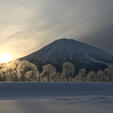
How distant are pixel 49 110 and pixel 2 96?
3.16 meters

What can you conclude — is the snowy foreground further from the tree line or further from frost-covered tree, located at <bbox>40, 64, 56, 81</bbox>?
frost-covered tree, located at <bbox>40, 64, 56, 81</bbox>

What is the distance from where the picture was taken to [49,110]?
22.3 ft

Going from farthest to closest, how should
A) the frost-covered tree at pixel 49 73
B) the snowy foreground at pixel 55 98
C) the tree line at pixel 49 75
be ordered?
the frost-covered tree at pixel 49 73 < the tree line at pixel 49 75 < the snowy foreground at pixel 55 98

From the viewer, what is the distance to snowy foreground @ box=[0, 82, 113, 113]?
23.1 ft

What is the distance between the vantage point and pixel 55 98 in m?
9.13

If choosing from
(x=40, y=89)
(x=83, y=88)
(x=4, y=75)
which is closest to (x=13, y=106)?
(x=40, y=89)

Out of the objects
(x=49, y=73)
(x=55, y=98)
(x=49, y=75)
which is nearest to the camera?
(x=55, y=98)

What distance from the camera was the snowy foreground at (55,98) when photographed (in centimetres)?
706

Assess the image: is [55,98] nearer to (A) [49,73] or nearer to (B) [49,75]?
(B) [49,75]

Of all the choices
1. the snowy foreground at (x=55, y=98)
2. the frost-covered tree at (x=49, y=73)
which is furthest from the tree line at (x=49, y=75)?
the snowy foreground at (x=55, y=98)

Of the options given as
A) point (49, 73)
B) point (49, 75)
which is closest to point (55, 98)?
point (49, 75)

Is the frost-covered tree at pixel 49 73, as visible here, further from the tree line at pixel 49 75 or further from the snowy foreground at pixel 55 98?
the snowy foreground at pixel 55 98

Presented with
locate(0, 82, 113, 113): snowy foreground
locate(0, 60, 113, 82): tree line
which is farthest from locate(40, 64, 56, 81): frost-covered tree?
locate(0, 82, 113, 113): snowy foreground

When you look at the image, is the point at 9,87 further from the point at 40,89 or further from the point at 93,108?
the point at 93,108
